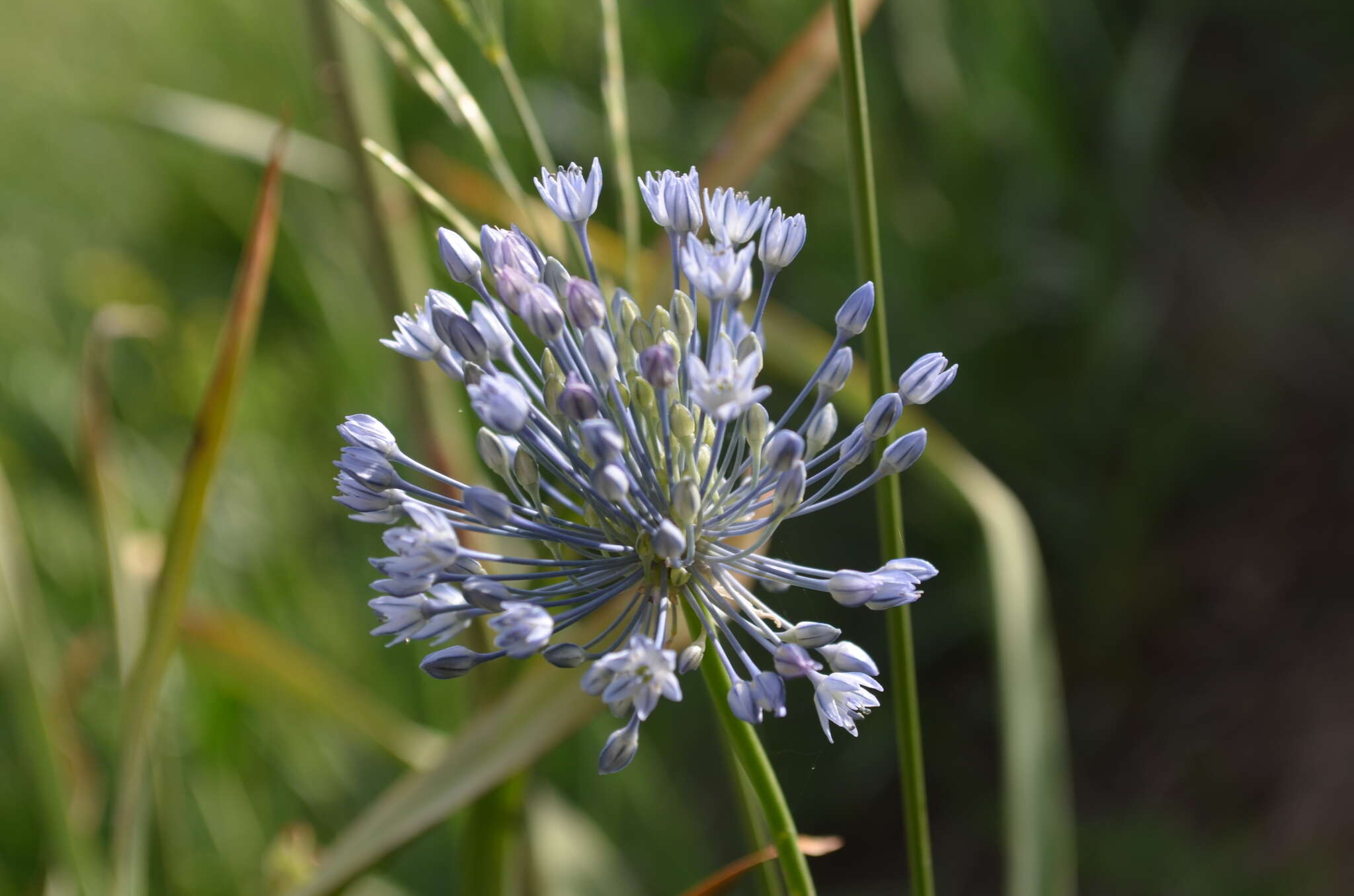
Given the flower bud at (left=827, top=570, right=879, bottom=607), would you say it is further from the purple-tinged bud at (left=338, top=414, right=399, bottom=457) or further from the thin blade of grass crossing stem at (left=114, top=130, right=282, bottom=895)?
the thin blade of grass crossing stem at (left=114, top=130, right=282, bottom=895)

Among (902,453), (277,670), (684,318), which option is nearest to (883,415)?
(902,453)

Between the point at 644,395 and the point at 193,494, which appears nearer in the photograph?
the point at 644,395

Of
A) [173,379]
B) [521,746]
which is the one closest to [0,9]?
[173,379]

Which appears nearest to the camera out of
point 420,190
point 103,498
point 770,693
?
point 770,693

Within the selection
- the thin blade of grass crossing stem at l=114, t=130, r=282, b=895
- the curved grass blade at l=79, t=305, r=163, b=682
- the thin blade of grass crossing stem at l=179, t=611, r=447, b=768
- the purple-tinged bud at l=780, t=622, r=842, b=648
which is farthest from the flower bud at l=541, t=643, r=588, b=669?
the curved grass blade at l=79, t=305, r=163, b=682

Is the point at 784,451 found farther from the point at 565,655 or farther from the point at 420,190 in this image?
the point at 420,190

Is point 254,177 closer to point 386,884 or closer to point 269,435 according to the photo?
point 269,435

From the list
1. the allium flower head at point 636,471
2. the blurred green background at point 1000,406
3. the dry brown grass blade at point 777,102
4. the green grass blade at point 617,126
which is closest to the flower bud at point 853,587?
the allium flower head at point 636,471
